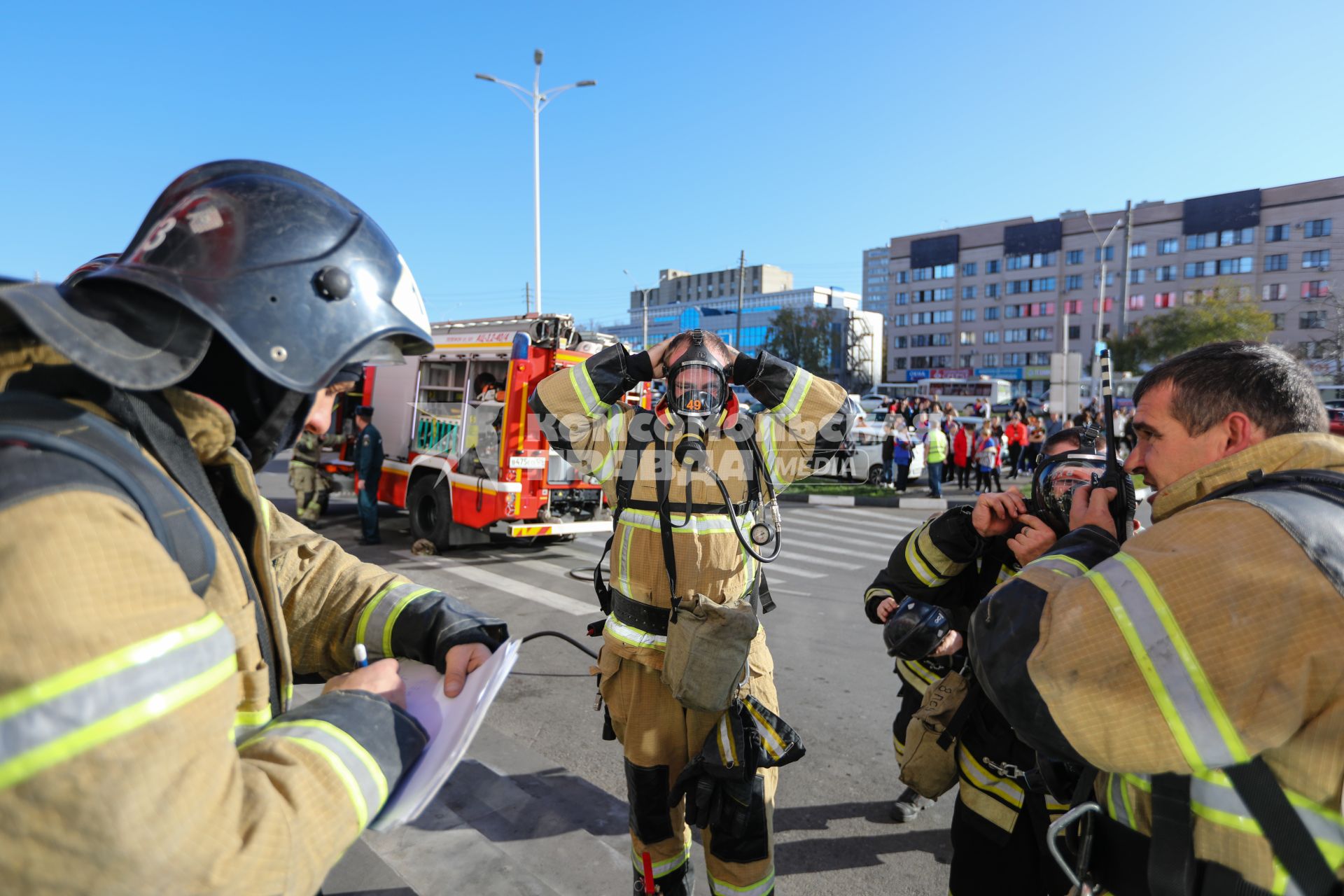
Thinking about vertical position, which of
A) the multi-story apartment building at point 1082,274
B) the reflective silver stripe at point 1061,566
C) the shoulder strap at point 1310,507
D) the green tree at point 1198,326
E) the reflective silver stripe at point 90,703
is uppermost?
the multi-story apartment building at point 1082,274

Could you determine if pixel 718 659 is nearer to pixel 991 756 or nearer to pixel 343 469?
pixel 991 756

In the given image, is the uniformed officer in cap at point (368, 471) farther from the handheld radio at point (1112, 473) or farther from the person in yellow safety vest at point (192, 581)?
the handheld radio at point (1112, 473)

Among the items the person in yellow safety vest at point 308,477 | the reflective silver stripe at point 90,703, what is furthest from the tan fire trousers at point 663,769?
the person in yellow safety vest at point 308,477

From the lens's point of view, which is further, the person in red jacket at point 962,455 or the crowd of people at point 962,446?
the person in red jacket at point 962,455

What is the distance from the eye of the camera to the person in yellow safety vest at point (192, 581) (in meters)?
0.76

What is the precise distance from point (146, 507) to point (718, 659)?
1.77m

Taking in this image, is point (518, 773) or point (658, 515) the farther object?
point (518, 773)

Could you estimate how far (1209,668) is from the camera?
3.86ft

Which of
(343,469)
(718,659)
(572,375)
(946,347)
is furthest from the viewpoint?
(946,347)

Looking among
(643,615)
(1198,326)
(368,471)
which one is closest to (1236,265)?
(1198,326)

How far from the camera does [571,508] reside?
9211 millimetres

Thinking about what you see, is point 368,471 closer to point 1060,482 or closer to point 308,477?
point 308,477

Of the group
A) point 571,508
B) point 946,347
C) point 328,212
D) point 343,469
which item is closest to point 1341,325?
point 571,508

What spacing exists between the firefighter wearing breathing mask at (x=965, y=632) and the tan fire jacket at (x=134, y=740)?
1899 mm
